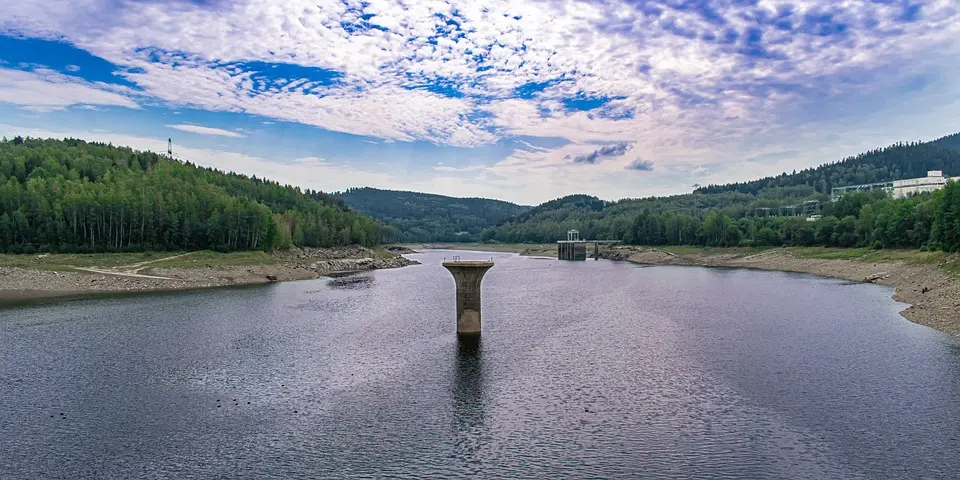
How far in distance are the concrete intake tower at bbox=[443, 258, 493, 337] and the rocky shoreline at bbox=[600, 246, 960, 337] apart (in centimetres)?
3338

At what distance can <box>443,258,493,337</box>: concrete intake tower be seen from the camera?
149ft

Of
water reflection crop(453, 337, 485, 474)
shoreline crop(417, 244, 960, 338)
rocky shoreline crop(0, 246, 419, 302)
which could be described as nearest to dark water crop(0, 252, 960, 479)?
water reflection crop(453, 337, 485, 474)

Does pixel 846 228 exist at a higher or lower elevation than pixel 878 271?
higher

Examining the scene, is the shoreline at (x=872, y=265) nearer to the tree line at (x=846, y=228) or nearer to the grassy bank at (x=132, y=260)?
the tree line at (x=846, y=228)

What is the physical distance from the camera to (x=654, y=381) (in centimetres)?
3133

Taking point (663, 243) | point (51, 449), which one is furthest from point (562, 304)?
point (663, 243)

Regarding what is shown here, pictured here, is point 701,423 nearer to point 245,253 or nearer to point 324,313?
point 324,313

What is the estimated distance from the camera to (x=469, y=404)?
27.5 metres

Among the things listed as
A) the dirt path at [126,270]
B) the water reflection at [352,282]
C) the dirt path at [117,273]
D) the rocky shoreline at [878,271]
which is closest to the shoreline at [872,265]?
the rocky shoreline at [878,271]

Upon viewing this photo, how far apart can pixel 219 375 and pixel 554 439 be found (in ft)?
65.3

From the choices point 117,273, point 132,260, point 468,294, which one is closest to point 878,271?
point 468,294

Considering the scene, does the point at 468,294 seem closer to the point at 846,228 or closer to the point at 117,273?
the point at 117,273

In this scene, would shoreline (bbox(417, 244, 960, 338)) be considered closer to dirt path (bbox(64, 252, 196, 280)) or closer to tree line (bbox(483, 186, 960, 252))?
tree line (bbox(483, 186, 960, 252))

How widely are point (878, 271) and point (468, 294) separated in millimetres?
69780
